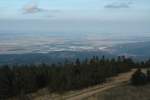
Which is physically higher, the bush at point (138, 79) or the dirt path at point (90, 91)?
the bush at point (138, 79)

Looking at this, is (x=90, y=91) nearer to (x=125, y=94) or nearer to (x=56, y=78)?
(x=125, y=94)

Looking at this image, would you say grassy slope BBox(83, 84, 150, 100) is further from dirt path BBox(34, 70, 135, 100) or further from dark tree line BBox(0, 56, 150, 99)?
dark tree line BBox(0, 56, 150, 99)

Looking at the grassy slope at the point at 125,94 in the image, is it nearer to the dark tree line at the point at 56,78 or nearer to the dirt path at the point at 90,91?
the dirt path at the point at 90,91

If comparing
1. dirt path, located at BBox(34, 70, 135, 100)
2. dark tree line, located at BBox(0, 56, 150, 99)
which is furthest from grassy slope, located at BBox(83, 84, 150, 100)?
dark tree line, located at BBox(0, 56, 150, 99)

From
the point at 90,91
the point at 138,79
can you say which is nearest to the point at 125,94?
the point at 138,79

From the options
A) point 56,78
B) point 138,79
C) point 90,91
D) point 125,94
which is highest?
point 138,79

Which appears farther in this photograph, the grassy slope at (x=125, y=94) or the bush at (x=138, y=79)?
the bush at (x=138, y=79)

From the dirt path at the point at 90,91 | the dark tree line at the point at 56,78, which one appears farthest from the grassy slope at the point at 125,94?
the dark tree line at the point at 56,78

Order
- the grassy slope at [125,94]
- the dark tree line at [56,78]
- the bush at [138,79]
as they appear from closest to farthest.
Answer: the grassy slope at [125,94] < the bush at [138,79] < the dark tree line at [56,78]

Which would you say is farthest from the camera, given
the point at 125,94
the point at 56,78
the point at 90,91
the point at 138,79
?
the point at 56,78
